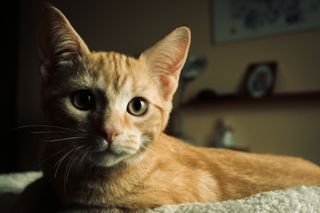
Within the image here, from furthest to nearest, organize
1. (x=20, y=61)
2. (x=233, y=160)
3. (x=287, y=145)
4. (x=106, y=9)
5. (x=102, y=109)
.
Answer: (x=20, y=61)
(x=106, y=9)
(x=287, y=145)
(x=233, y=160)
(x=102, y=109)

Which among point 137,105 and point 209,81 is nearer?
point 137,105

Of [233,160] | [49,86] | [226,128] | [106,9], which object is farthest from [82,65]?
[106,9]

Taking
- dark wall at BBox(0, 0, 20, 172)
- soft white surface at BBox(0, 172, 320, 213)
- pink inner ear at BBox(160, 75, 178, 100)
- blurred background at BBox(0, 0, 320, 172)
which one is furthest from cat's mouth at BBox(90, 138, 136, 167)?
dark wall at BBox(0, 0, 20, 172)

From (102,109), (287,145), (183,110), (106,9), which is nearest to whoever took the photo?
(102,109)

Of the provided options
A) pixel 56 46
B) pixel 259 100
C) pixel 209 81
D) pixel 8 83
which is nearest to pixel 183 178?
pixel 56 46

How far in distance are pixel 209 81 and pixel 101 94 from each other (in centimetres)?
236

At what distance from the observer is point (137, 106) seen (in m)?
0.93

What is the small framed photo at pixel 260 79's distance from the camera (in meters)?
2.89

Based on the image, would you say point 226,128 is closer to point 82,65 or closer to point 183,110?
point 183,110

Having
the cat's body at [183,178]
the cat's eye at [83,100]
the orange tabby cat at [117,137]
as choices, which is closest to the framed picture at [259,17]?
the cat's body at [183,178]

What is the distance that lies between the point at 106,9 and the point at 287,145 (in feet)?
6.61

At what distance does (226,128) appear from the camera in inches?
118

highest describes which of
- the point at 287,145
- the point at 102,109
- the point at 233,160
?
the point at 102,109

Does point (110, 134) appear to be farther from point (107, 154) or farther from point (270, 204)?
point (270, 204)
